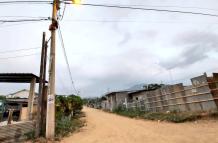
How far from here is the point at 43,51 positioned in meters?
12.0

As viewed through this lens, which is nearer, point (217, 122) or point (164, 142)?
point (164, 142)

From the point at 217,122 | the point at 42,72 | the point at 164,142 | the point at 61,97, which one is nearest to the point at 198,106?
the point at 217,122

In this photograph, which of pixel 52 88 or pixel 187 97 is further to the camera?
pixel 187 97

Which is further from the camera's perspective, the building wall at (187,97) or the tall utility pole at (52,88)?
the building wall at (187,97)

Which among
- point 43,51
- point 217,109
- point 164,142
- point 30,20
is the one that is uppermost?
point 30,20

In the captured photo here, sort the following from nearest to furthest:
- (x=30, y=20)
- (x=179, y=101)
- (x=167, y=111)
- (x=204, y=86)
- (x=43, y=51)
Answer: (x=30, y=20) → (x=43, y=51) → (x=204, y=86) → (x=179, y=101) → (x=167, y=111)

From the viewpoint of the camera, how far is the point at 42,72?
1169cm

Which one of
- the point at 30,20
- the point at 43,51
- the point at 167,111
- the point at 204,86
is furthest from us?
the point at 167,111

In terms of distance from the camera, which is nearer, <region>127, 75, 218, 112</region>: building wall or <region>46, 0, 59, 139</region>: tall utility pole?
<region>46, 0, 59, 139</region>: tall utility pole

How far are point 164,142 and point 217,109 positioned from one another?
6484mm

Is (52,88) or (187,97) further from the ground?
(52,88)

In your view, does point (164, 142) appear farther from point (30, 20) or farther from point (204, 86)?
point (30, 20)

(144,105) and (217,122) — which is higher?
(144,105)

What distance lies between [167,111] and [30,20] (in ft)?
42.5
